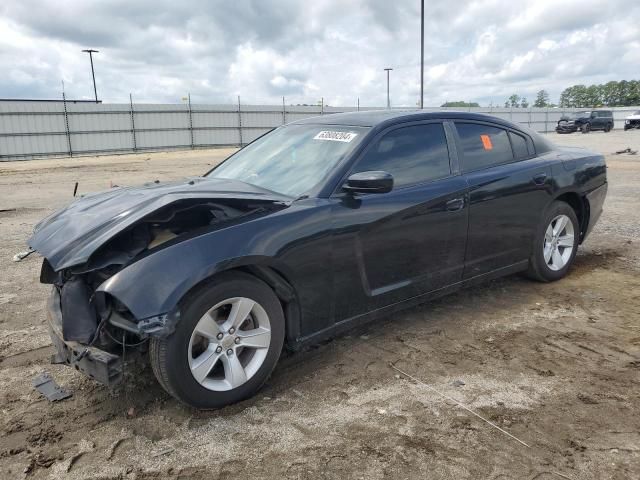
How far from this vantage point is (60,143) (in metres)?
28.2

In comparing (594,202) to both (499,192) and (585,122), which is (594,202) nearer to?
(499,192)

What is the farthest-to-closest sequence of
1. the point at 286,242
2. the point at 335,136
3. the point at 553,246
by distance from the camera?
the point at 553,246, the point at 335,136, the point at 286,242

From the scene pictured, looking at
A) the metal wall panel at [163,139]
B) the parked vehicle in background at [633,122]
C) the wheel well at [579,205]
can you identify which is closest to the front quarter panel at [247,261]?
the wheel well at [579,205]

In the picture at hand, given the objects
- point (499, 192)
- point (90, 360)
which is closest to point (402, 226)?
point (499, 192)

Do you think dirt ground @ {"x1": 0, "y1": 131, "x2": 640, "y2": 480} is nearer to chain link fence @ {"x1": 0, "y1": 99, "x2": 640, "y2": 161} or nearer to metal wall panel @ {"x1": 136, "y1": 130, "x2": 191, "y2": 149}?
chain link fence @ {"x1": 0, "y1": 99, "x2": 640, "y2": 161}

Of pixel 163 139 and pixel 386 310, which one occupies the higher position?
pixel 163 139

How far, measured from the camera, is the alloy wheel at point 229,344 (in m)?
2.80

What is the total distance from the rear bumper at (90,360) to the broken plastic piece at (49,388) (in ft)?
0.94

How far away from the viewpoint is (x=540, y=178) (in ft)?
15.1

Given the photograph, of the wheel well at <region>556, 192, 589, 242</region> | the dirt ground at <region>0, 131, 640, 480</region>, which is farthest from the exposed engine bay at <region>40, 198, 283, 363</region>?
the wheel well at <region>556, 192, 589, 242</region>

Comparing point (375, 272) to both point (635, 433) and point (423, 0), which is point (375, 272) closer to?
point (635, 433)

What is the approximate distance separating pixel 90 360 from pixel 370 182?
1.88 m

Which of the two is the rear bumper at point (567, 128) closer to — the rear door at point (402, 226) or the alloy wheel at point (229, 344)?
the rear door at point (402, 226)

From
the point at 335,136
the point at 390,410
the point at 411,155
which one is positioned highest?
the point at 335,136
